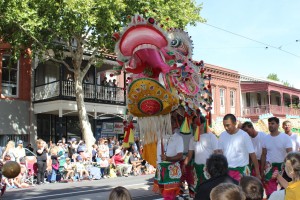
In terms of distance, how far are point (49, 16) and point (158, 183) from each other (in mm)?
11340

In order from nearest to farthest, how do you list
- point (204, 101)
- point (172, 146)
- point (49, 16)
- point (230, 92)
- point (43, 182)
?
point (172, 146) → point (204, 101) → point (43, 182) → point (49, 16) → point (230, 92)

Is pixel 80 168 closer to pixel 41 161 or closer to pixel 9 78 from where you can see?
pixel 41 161

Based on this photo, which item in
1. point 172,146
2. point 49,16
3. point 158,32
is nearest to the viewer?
point 158,32

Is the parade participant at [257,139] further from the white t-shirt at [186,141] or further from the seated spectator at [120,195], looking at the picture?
the seated spectator at [120,195]

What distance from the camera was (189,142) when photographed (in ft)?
27.6

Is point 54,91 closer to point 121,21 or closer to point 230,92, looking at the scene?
point 121,21

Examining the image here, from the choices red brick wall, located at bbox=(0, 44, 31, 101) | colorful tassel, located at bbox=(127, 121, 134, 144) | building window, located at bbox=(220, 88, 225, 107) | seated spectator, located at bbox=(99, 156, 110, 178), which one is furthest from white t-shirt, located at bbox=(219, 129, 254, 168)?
building window, located at bbox=(220, 88, 225, 107)

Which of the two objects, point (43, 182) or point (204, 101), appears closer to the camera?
point (204, 101)

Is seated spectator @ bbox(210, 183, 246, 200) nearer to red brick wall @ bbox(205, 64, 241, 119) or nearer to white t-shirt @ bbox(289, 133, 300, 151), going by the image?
white t-shirt @ bbox(289, 133, 300, 151)

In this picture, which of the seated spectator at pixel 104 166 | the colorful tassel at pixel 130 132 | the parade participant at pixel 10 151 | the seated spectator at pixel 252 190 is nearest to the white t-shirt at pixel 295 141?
the colorful tassel at pixel 130 132

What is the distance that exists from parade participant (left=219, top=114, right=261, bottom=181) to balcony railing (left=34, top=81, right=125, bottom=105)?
637 inches

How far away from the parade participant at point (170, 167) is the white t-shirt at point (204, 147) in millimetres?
415

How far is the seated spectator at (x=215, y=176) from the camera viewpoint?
4.56 metres

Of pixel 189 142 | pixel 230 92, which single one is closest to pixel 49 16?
pixel 189 142
